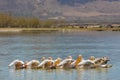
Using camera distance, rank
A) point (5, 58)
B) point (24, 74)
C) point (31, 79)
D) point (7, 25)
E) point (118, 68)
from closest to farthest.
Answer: point (31, 79) < point (24, 74) < point (118, 68) < point (5, 58) < point (7, 25)

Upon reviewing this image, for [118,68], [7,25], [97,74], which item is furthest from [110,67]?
[7,25]

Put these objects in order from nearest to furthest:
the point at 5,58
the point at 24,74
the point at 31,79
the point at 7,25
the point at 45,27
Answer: the point at 31,79
the point at 24,74
the point at 5,58
the point at 7,25
the point at 45,27

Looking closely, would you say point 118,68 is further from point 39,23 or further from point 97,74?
point 39,23

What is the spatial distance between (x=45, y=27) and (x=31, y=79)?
143m

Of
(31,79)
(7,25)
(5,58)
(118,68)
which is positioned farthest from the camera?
(7,25)

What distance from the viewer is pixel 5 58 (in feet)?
185

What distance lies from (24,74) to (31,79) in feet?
8.96

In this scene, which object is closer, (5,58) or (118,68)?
(118,68)

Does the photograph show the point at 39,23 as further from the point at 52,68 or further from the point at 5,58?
the point at 52,68

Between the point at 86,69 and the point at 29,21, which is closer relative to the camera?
the point at 86,69

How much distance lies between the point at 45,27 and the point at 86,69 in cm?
13794

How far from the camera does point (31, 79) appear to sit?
3928 centimetres

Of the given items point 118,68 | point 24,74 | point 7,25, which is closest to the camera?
point 24,74

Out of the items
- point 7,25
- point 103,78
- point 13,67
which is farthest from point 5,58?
point 7,25
